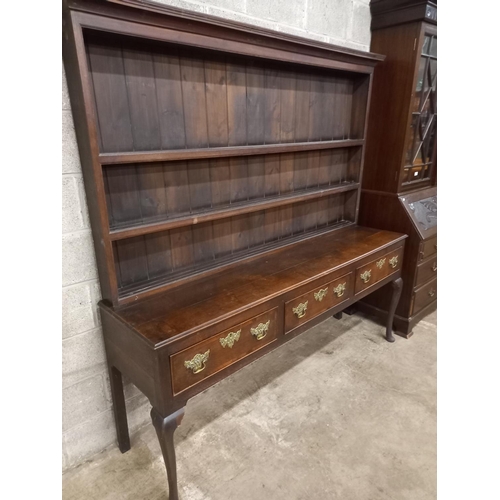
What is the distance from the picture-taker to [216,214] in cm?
165

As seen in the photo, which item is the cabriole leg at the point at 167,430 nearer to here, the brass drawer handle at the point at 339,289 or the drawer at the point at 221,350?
the drawer at the point at 221,350

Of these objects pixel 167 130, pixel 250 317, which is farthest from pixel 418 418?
pixel 167 130

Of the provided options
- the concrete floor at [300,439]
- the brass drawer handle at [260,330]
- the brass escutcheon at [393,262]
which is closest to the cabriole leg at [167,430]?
the concrete floor at [300,439]

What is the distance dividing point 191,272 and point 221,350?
0.44 m

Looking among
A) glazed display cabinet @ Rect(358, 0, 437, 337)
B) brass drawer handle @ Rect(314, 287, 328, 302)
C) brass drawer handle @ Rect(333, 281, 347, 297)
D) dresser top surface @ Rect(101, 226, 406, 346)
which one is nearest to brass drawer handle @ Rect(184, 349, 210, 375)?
dresser top surface @ Rect(101, 226, 406, 346)

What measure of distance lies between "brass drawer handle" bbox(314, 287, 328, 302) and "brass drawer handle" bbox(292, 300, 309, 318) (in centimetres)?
7

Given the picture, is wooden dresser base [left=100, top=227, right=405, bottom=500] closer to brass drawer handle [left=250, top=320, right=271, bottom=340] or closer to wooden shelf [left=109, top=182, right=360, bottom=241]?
brass drawer handle [left=250, top=320, right=271, bottom=340]

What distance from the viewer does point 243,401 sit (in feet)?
6.53

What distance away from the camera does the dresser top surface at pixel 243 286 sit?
133 cm

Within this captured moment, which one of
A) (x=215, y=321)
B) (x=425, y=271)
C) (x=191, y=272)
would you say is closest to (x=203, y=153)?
(x=191, y=272)

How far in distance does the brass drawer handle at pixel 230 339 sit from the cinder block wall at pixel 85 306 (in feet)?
1.84

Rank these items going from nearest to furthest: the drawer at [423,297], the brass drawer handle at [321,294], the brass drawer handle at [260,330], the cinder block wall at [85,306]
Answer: the cinder block wall at [85,306] < the brass drawer handle at [260,330] < the brass drawer handle at [321,294] < the drawer at [423,297]

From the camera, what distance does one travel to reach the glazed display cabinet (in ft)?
7.11

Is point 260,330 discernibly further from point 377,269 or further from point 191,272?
point 377,269
